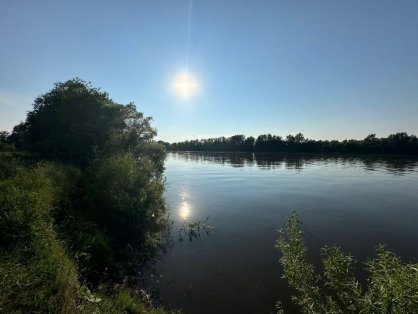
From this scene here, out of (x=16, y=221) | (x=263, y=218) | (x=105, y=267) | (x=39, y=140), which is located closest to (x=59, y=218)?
(x=105, y=267)

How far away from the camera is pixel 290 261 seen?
980 cm

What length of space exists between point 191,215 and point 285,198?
49.7 ft

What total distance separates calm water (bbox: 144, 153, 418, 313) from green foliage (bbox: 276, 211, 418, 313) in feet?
15.2

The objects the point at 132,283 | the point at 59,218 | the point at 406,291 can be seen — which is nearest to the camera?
the point at 406,291

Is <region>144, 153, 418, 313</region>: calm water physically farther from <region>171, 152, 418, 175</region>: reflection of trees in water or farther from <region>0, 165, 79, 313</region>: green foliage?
<region>171, 152, 418, 175</region>: reflection of trees in water

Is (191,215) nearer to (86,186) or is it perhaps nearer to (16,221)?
(86,186)

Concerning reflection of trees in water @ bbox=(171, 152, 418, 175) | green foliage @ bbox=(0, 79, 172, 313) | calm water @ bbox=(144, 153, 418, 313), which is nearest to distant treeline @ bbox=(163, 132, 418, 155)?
reflection of trees in water @ bbox=(171, 152, 418, 175)

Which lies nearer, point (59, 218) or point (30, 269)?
point (30, 269)

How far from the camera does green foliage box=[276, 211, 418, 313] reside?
6.23 metres

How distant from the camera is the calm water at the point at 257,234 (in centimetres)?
1431

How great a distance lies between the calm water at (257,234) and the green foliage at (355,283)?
4.64 meters

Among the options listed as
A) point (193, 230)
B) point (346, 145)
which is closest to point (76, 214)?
point (193, 230)

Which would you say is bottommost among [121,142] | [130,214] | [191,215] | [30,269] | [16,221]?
[191,215]

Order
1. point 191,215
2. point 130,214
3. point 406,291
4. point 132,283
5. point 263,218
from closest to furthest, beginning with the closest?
point 406,291 < point 132,283 < point 130,214 < point 263,218 < point 191,215
